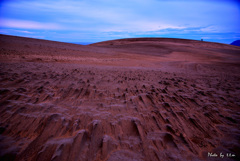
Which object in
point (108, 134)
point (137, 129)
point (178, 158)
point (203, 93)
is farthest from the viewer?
point (203, 93)

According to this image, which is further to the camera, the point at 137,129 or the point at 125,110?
the point at 125,110

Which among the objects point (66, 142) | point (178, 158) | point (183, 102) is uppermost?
point (183, 102)

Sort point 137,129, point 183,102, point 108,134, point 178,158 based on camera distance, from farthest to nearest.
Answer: point 183,102
point 137,129
point 108,134
point 178,158

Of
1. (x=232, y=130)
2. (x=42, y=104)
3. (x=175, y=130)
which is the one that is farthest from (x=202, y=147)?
(x=42, y=104)

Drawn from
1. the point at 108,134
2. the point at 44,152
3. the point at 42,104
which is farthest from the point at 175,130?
the point at 42,104

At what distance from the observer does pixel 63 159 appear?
1377 millimetres

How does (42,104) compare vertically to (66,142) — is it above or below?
above

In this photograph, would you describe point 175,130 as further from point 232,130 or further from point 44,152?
point 44,152

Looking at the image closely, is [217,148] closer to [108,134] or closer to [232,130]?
[232,130]

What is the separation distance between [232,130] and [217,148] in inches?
24.7

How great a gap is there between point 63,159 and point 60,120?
28.2 inches

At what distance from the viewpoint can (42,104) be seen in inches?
91.2

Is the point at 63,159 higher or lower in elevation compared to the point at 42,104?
lower

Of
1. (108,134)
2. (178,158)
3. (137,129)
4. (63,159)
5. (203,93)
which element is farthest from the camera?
(203,93)
